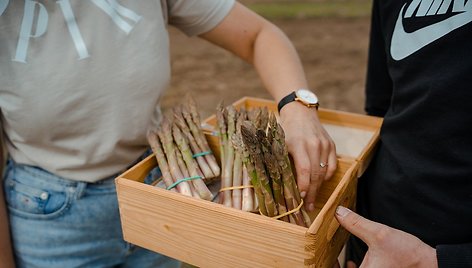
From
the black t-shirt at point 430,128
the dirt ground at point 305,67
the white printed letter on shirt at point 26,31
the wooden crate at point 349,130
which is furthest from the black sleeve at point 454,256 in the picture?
the dirt ground at point 305,67

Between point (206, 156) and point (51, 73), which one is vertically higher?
Answer: point (51, 73)

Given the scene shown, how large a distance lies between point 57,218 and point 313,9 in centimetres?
1295

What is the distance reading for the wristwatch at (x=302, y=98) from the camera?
1.77 meters

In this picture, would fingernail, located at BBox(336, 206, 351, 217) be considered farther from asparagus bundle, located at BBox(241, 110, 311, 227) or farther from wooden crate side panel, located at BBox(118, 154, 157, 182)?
wooden crate side panel, located at BBox(118, 154, 157, 182)

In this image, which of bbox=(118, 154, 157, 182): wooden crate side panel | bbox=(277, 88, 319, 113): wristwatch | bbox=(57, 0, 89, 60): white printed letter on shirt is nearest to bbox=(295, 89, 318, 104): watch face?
bbox=(277, 88, 319, 113): wristwatch

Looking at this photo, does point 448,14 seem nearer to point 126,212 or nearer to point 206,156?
point 206,156

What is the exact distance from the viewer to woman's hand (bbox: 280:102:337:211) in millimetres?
1553

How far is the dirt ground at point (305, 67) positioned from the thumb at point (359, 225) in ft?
18.2

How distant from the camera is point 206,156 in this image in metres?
1.76

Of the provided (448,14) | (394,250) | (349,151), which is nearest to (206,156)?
(349,151)

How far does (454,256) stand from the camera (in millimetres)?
1285

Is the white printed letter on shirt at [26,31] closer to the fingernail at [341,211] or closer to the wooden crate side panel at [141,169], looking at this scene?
the wooden crate side panel at [141,169]

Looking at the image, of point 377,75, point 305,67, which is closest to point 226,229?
point 377,75

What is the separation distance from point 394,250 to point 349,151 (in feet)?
2.20
